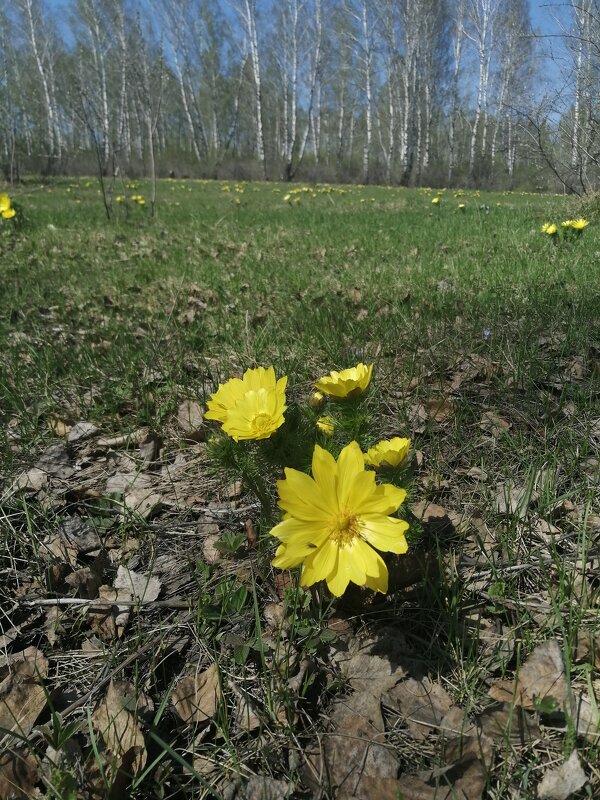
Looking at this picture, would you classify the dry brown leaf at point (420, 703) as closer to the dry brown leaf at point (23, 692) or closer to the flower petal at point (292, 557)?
the flower petal at point (292, 557)

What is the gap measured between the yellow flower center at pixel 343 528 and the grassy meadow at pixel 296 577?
0.65 ft

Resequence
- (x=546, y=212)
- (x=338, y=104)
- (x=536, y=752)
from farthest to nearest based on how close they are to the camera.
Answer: (x=338, y=104)
(x=546, y=212)
(x=536, y=752)

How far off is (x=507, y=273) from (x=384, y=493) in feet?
10.3

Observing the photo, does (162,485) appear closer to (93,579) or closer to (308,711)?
(93,579)

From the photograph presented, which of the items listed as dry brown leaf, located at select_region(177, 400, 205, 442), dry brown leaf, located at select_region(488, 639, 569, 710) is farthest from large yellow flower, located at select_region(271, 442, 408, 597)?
dry brown leaf, located at select_region(177, 400, 205, 442)

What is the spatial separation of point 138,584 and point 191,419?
2.77 ft

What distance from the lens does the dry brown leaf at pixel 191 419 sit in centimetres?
204

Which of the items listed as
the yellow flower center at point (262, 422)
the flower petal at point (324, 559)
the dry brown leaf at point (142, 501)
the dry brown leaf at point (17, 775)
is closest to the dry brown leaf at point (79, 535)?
the dry brown leaf at point (142, 501)

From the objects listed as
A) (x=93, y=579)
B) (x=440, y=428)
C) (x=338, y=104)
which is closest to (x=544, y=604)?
(x=440, y=428)

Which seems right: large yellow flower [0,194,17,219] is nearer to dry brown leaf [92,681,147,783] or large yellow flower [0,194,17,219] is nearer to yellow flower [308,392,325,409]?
yellow flower [308,392,325,409]

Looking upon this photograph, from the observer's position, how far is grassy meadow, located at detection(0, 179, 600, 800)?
99cm

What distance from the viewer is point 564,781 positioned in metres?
0.90

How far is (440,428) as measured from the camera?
1.91m

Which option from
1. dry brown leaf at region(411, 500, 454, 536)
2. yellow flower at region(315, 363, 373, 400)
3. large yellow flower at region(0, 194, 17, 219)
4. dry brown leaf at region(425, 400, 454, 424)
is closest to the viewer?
yellow flower at region(315, 363, 373, 400)
